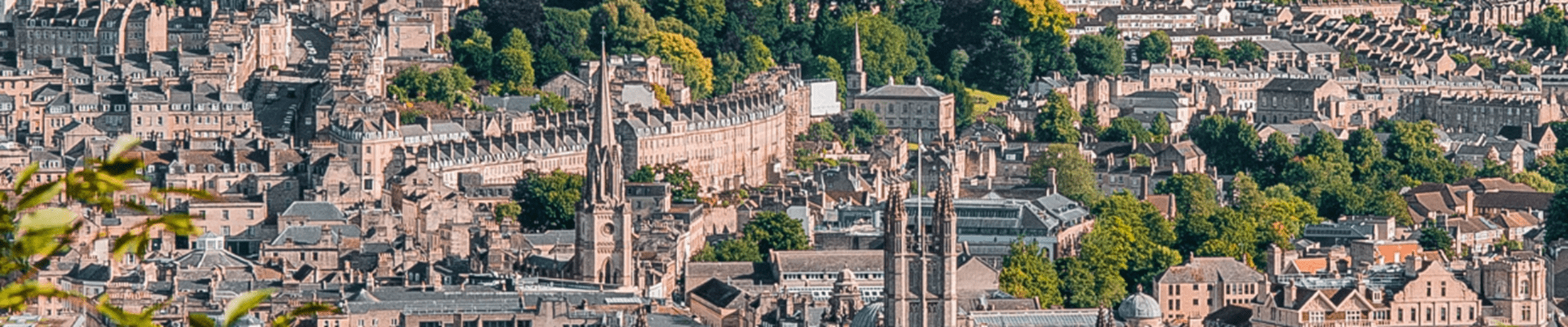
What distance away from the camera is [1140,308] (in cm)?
7162

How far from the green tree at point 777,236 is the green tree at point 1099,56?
49902 mm

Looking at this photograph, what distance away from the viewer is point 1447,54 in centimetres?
14850

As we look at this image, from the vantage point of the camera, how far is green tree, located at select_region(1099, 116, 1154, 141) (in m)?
121

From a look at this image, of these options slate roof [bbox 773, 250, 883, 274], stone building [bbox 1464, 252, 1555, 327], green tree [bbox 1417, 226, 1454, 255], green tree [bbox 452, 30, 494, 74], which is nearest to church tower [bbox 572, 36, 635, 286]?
slate roof [bbox 773, 250, 883, 274]

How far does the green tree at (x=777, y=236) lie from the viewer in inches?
3396

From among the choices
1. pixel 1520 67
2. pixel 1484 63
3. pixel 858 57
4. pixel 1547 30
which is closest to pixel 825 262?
pixel 858 57

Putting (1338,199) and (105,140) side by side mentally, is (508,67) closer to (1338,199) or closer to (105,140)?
(105,140)

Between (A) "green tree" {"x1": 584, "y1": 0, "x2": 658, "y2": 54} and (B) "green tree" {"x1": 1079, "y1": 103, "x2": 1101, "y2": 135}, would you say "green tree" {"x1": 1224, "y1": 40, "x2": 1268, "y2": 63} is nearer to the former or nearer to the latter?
(B) "green tree" {"x1": 1079, "y1": 103, "x2": 1101, "y2": 135}

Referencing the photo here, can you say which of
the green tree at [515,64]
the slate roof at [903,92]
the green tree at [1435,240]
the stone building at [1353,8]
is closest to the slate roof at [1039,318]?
the green tree at [1435,240]

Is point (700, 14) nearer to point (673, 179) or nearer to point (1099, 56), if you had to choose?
point (1099, 56)

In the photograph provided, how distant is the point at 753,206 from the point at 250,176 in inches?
488

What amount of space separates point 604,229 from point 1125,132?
48.3 meters

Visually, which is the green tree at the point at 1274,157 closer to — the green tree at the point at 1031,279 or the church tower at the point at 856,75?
the church tower at the point at 856,75

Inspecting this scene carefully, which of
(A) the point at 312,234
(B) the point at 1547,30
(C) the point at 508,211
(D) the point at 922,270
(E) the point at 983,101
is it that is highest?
(B) the point at 1547,30
